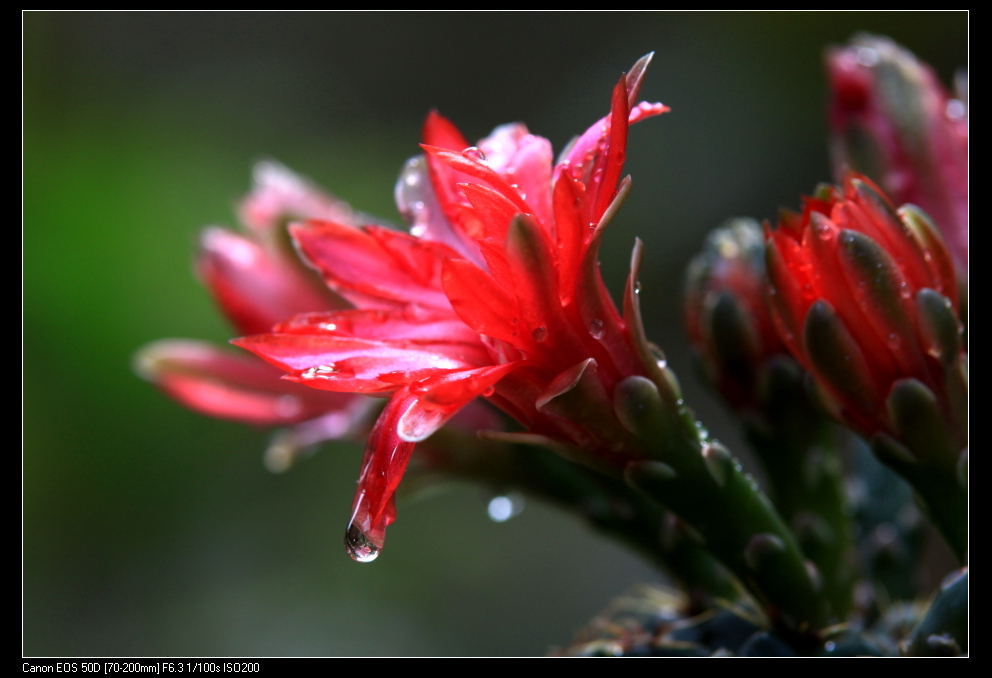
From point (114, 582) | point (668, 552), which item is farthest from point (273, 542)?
point (668, 552)

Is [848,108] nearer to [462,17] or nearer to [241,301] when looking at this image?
[241,301]

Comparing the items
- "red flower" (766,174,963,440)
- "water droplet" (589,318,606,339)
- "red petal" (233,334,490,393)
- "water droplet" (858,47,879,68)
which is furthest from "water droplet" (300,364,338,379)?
"water droplet" (858,47,879,68)

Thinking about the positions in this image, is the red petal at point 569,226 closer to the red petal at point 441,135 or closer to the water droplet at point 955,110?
the red petal at point 441,135

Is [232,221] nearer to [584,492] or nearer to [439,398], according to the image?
[584,492]

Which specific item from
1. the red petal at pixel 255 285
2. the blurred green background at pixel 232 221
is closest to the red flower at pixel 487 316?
the red petal at pixel 255 285

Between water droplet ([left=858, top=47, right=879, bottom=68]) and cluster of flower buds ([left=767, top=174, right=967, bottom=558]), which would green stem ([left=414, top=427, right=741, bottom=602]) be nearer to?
cluster of flower buds ([left=767, top=174, right=967, bottom=558])
